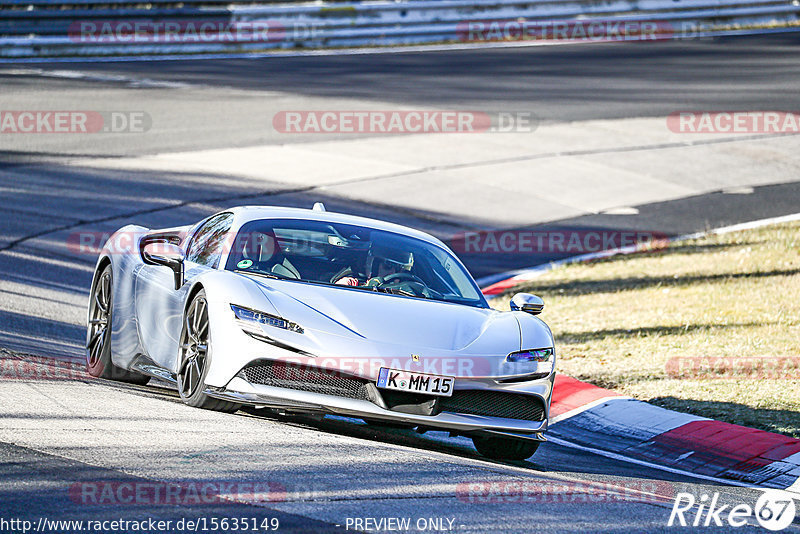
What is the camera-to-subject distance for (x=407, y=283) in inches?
306

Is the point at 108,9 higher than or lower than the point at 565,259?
higher

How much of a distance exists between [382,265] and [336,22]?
71.3 ft

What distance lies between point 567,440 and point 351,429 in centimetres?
168

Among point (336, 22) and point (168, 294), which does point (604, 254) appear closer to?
point (168, 294)

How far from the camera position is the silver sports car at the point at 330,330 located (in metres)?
6.55

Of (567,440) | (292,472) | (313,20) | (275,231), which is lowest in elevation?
(567,440)

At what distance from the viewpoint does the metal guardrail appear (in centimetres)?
2650

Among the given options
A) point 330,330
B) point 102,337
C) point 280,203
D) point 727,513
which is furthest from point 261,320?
point 280,203

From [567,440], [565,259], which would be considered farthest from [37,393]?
[565,259]

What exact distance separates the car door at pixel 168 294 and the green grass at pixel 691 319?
11.1ft

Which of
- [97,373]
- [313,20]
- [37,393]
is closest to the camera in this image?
[37,393]

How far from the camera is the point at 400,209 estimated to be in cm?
1662

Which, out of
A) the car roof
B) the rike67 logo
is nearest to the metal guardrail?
the car roof

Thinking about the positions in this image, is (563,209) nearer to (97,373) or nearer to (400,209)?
(400,209)
